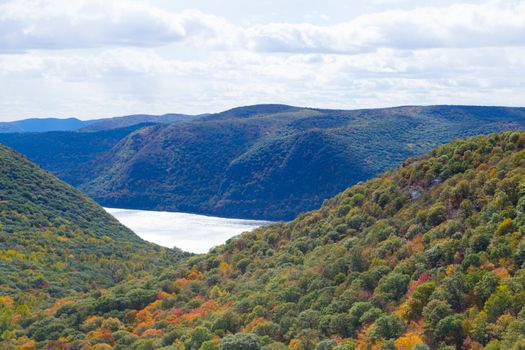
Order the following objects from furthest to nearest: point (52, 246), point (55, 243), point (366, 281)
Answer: point (55, 243) < point (52, 246) < point (366, 281)

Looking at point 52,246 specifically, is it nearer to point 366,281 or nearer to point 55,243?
point 55,243

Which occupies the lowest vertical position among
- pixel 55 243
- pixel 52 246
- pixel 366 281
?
pixel 52 246

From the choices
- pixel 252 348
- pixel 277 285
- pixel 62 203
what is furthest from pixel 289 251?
pixel 62 203

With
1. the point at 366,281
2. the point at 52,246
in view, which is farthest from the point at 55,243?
the point at 366,281

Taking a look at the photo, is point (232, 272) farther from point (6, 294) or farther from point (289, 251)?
point (6, 294)

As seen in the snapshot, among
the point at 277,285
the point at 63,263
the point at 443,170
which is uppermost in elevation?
the point at 443,170
